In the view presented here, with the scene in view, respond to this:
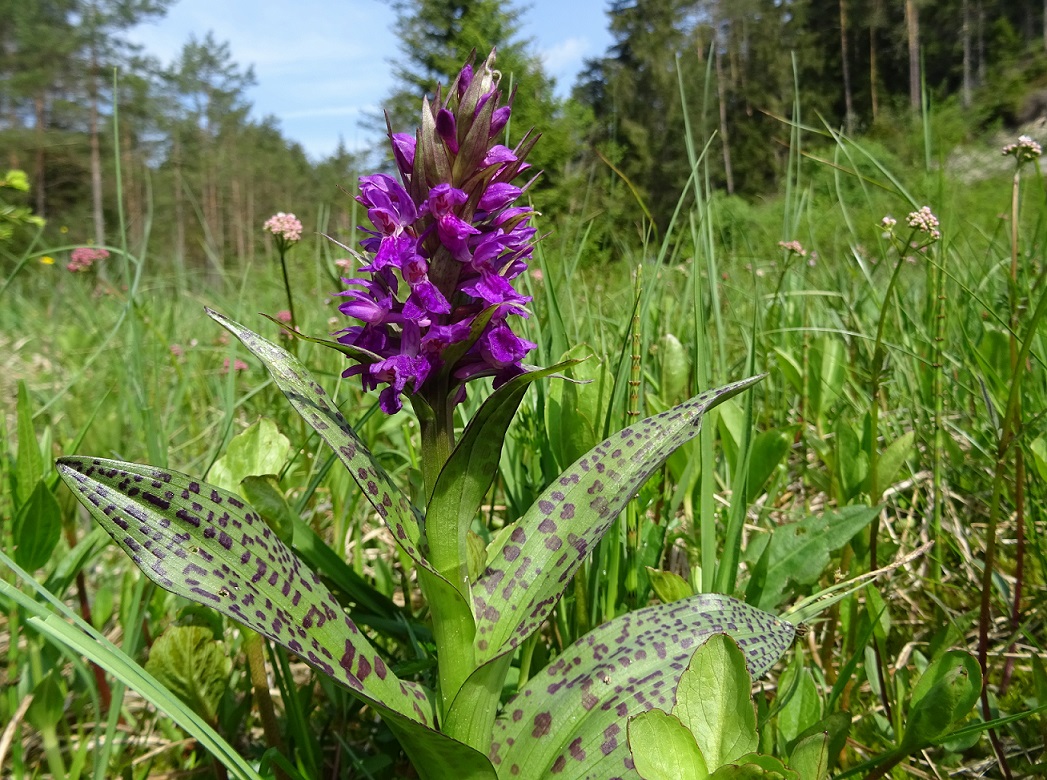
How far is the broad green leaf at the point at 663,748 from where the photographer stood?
2.37 ft

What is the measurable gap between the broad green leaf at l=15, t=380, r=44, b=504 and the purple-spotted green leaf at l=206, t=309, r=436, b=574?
0.87 m

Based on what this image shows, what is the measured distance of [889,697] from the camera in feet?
4.38

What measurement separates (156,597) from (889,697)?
1622 mm

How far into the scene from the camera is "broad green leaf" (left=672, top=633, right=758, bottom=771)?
0.78 m

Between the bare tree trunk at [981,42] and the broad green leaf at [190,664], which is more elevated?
the bare tree trunk at [981,42]

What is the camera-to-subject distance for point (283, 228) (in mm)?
1924

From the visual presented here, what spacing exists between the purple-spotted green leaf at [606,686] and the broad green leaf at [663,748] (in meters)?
0.19

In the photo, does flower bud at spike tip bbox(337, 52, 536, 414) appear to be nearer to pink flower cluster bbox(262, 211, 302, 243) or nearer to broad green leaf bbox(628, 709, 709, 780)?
broad green leaf bbox(628, 709, 709, 780)

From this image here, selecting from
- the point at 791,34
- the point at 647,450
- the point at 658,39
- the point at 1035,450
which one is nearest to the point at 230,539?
the point at 647,450

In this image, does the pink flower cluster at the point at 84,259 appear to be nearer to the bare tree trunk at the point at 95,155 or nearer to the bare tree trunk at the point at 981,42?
the bare tree trunk at the point at 95,155

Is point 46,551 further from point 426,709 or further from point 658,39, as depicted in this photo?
point 658,39

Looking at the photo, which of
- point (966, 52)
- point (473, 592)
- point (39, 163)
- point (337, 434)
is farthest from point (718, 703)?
point (966, 52)

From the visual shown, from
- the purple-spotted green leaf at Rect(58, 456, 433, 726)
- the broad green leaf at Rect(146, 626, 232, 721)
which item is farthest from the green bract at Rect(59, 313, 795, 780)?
the broad green leaf at Rect(146, 626, 232, 721)

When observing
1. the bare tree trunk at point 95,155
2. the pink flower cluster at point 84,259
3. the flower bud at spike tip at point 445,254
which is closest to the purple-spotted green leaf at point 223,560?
the flower bud at spike tip at point 445,254
